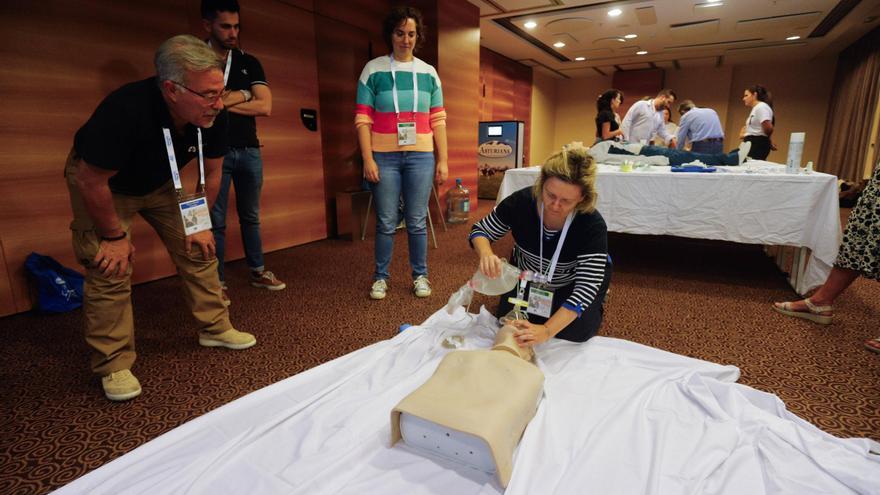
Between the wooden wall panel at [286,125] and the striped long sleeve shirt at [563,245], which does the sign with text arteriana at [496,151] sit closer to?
the wooden wall panel at [286,125]

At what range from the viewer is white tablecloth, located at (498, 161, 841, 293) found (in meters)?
2.24

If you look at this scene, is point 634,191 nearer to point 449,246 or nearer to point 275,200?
point 449,246

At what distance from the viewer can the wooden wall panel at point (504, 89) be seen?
282 inches

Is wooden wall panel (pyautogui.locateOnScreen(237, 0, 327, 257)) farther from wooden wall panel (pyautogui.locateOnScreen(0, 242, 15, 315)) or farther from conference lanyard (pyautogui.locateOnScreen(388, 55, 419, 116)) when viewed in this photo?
conference lanyard (pyautogui.locateOnScreen(388, 55, 419, 116))

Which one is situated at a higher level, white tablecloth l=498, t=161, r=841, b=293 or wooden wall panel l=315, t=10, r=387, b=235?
wooden wall panel l=315, t=10, r=387, b=235

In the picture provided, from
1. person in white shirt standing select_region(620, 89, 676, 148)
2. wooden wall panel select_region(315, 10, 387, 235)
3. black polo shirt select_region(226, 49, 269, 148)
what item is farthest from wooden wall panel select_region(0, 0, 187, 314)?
person in white shirt standing select_region(620, 89, 676, 148)

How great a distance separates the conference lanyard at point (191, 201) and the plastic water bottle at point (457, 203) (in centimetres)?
325

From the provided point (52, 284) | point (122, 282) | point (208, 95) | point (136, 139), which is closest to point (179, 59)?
point (208, 95)

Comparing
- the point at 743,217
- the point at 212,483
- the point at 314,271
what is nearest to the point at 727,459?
the point at 212,483

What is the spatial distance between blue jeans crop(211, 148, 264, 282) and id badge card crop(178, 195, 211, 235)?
2.22ft

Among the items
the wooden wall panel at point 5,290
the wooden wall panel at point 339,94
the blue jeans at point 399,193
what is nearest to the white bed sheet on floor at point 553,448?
the blue jeans at point 399,193

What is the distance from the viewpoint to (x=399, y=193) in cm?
230

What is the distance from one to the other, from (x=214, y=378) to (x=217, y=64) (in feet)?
3.40

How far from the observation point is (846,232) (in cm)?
190
